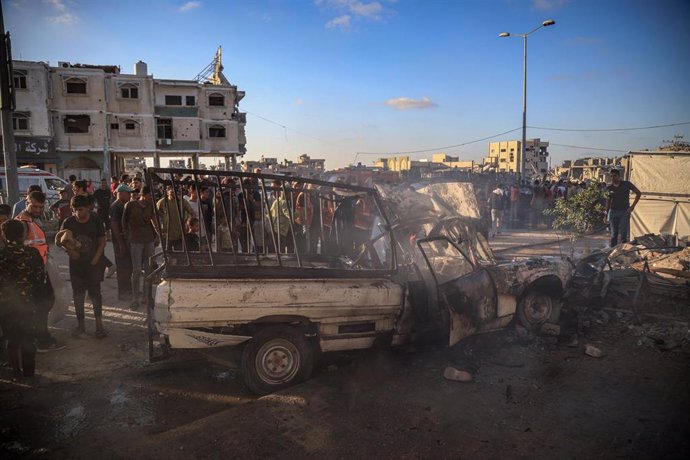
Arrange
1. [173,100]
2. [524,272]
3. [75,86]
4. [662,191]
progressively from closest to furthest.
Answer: [524,272], [662,191], [75,86], [173,100]

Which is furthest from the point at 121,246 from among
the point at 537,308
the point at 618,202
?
the point at 618,202

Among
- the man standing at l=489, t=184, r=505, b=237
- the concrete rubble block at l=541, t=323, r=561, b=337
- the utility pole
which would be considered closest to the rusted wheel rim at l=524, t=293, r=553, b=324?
the concrete rubble block at l=541, t=323, r=561, b=337

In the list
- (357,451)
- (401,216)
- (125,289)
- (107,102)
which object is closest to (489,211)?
(401,216)

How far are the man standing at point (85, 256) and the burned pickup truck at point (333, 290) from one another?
137cm

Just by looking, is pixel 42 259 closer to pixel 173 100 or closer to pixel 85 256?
pixel 85 256

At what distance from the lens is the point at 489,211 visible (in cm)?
1653

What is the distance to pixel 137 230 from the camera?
6809 millimetres

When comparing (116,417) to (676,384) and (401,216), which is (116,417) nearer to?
(401,216)

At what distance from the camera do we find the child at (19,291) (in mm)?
4332

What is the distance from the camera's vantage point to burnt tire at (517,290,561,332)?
5895mm

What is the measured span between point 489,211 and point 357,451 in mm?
14403

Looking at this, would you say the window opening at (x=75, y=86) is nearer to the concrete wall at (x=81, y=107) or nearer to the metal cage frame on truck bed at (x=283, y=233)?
the concrete wall at (x=81, y=107)

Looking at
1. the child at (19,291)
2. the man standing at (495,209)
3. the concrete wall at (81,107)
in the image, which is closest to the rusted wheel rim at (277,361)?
the child at (19,291)

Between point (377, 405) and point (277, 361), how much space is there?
107 centimetres
